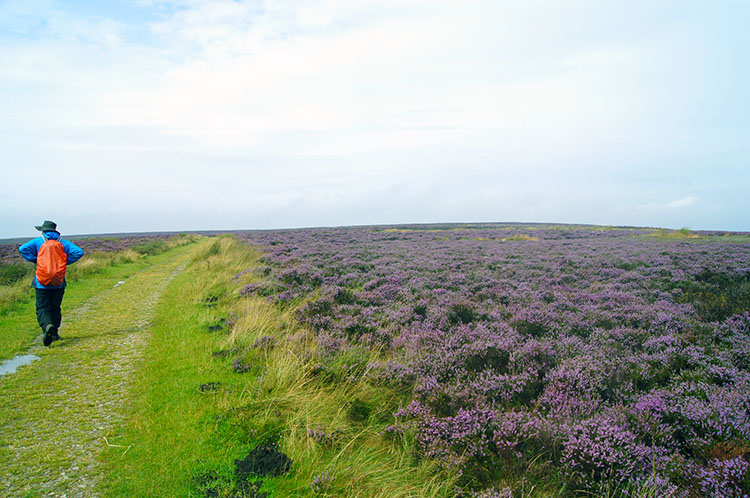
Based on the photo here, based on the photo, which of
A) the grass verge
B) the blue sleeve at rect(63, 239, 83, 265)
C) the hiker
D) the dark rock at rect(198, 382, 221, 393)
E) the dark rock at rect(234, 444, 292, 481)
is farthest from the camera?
the blue sleeve at rect(63, 239, 83, 265)

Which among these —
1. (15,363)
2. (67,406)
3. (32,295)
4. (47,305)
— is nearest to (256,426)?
(67,406)

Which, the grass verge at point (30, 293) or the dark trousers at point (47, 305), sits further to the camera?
the grass verge at point (30, 293)

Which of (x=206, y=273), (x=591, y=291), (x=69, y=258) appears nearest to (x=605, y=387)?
(x=591, y=291)

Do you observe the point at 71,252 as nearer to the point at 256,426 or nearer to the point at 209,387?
the point at 209,387

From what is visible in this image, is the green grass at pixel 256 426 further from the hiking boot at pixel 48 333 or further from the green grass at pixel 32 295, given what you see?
the green grass at pixel 32 295

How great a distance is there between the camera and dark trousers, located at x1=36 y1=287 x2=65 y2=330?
7.97 metres

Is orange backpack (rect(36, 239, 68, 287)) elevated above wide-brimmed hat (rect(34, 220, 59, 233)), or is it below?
below

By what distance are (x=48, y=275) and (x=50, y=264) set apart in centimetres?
24

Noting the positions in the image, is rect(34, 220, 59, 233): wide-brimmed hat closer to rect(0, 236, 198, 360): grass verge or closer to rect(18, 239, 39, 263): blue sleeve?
rect(18, 239, 39, 263): blue sleeve

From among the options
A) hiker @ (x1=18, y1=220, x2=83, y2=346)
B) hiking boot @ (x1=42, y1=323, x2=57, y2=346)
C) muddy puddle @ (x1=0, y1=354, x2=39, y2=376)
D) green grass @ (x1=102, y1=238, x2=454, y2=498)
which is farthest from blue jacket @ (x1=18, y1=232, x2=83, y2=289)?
green grass @ (x1=102, y1=238, x2=454, y2=498)

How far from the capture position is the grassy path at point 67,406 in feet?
12.3

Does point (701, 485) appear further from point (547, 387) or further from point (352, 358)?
point (352, 358)

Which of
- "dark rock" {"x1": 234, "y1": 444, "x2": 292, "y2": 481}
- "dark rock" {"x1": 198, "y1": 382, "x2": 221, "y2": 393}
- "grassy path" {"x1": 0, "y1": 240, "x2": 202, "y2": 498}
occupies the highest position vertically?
"dark rock" {"x1": 198, "y1": 382, "x2": 221, "y2": 393}

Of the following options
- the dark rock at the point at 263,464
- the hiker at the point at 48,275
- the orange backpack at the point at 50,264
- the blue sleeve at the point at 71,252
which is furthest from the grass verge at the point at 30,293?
the dark rock at the point at 263,464
